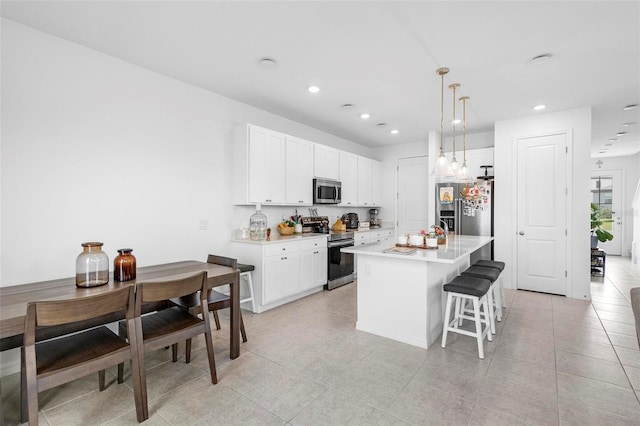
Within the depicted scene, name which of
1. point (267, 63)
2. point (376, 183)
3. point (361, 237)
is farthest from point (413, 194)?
point (267, 63)

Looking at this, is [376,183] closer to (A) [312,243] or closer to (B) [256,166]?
(A) [312,243]

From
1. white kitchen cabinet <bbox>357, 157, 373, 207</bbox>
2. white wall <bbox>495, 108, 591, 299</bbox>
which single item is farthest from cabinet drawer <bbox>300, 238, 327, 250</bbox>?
white wall <bbox>495, 108, 591, 299</bbox>

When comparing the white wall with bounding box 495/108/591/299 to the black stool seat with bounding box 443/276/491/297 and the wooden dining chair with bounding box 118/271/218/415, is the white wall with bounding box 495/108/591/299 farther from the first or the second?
the wooden dining chair with bounding box 118/271/218/415

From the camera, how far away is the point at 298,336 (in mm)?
3070

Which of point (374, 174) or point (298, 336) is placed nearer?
point (298, 336)

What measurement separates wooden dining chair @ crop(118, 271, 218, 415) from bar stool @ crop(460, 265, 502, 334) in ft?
8.47

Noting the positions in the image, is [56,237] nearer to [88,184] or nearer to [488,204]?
[88,184]

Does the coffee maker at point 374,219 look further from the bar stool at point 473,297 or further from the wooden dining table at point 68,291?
the wooden dining table at point 68,291

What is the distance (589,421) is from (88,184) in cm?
415

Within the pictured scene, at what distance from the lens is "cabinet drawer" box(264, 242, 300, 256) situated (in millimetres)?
3762

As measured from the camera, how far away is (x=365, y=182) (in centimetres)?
633

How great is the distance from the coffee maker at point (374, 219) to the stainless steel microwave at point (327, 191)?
5.16 feet

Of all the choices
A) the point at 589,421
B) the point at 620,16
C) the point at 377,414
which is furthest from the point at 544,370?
the point at 620,16

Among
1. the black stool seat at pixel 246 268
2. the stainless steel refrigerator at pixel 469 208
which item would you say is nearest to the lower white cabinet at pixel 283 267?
the black stool seat at pixel 246 268
